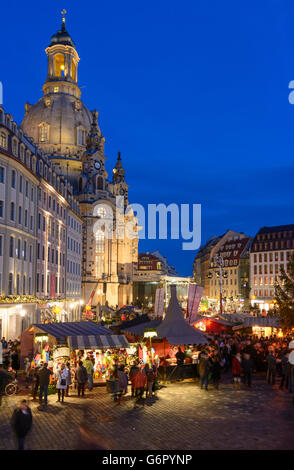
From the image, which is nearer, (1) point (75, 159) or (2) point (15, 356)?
(2) point (15, 356)

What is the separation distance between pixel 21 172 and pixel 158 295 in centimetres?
1561

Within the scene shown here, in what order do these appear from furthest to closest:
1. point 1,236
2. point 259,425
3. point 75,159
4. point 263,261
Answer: point 75,159, point 263,261, point 1,236, point 259,425

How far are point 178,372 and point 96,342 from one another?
459cm

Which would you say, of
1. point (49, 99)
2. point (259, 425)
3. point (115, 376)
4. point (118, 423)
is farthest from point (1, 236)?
point (49, 99)

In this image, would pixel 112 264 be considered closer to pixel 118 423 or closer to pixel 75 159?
pixel 75 159

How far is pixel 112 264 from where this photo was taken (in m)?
108

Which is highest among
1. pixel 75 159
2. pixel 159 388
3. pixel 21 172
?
pixel 75 159

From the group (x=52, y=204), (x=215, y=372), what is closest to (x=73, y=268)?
(x=52, y=204)

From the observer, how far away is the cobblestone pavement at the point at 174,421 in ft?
44.3

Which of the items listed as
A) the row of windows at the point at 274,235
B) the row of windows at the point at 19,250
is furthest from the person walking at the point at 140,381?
the row of windows at the point at 274,235

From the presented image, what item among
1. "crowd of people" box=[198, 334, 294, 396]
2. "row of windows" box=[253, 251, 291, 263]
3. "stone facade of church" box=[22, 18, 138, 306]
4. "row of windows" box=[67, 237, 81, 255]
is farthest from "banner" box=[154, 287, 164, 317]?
"row of windows" box=[253, 251, 291, 263]

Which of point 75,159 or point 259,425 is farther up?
point 75,159

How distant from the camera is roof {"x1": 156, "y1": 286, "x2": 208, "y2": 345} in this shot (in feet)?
85.3

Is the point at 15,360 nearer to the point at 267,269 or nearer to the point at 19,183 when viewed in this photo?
the point at 19,183
